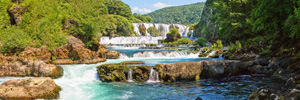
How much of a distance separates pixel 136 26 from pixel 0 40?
52017 mm

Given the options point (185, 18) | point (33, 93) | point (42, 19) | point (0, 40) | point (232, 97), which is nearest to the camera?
point (33, 93)

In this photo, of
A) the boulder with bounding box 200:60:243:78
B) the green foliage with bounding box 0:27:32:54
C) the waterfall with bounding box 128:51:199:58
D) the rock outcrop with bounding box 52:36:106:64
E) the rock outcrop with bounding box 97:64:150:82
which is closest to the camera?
the rock outcrop with bounding box 97:64:150:82

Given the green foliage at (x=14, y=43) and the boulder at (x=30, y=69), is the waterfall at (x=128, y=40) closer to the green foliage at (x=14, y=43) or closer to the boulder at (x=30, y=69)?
the green foliage at (x=14, y=43)

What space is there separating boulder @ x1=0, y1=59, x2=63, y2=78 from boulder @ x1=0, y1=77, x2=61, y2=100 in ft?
15.4

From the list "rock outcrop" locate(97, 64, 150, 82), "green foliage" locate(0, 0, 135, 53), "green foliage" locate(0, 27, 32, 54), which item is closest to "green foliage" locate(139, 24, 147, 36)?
"green foliage" locate(0, 0, 135, 53)

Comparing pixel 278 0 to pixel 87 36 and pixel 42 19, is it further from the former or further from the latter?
pixel 42 19

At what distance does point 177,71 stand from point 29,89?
853 cm

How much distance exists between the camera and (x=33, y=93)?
894 centimetres

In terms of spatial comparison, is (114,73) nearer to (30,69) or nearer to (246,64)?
(30,69)

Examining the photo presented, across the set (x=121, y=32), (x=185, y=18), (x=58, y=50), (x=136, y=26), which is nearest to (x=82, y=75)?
(x=58, y=50)

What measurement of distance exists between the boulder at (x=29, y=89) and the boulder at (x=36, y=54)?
827 cm

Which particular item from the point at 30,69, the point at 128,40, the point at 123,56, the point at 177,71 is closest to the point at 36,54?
the point at 30,69

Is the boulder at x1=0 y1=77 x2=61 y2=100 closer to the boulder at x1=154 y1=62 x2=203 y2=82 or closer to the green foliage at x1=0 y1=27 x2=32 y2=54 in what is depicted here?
the boulder at x1=154 y1=62 x2=203 y2=82

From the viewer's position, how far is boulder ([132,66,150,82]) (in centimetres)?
1346
